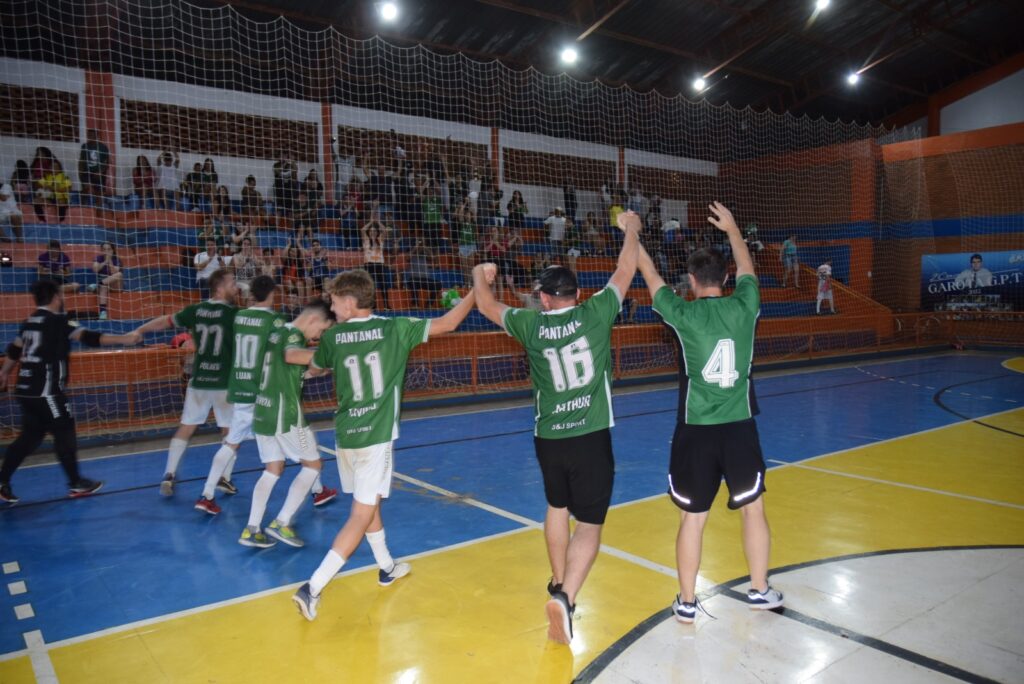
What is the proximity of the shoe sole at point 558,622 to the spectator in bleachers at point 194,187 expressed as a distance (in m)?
12.8

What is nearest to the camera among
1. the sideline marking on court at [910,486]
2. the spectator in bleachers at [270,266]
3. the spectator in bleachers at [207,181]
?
the sideline marking on court at [910,486]

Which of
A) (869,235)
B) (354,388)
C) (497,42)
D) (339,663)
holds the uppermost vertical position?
(497,42)

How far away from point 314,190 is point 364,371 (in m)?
12.2

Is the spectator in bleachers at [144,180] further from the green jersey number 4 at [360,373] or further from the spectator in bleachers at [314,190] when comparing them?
the green jersey number 4 at [360,373]

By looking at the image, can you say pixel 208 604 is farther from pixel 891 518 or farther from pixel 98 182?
pixel 98 182

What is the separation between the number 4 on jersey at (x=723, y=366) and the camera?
11.8 ft

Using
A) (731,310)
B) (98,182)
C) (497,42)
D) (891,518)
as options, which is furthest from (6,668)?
(497,42)

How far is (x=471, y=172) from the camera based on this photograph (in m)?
18.1

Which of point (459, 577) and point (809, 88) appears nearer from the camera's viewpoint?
point (459, 577)

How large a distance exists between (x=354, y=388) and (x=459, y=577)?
145 centimetres

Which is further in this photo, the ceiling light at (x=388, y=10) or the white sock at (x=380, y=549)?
the ceiling light at (x=388, y=10)

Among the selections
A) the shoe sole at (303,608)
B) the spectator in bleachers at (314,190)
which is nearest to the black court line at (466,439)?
the shoe sole at (303,608)

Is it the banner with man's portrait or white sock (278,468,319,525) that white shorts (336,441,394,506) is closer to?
white sock (278,468,319,525)

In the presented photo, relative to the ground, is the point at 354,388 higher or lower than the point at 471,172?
lower
